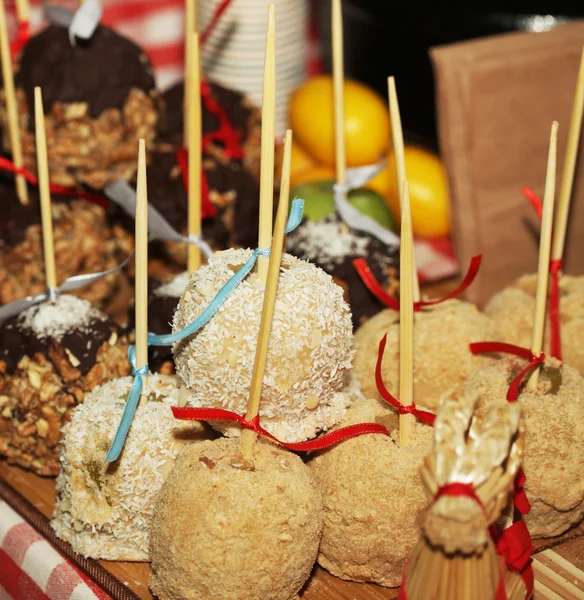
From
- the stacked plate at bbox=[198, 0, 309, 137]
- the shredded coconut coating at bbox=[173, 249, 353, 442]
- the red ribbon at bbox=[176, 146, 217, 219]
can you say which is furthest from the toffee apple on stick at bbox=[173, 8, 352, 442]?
the stacked plate at bbox=[198, 0, 309, 137]

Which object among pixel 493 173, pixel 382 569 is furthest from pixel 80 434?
pixel 493 173

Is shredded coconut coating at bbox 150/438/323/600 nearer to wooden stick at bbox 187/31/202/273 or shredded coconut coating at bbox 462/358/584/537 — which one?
shredded coconut coating at bbox 462/358/584/537

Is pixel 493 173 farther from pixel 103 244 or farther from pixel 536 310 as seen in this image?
pixel 103 244

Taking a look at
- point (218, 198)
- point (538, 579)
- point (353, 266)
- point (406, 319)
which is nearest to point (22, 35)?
point (218, 198)

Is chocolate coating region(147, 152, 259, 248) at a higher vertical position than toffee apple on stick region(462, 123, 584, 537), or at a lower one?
higher

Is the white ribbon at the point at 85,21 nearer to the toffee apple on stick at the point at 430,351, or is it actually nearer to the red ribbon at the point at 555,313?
the toffee apple on stick at the point at 430,351

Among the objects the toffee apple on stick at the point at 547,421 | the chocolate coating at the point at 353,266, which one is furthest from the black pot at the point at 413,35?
the toffee apple on stick at the point at 547,421
